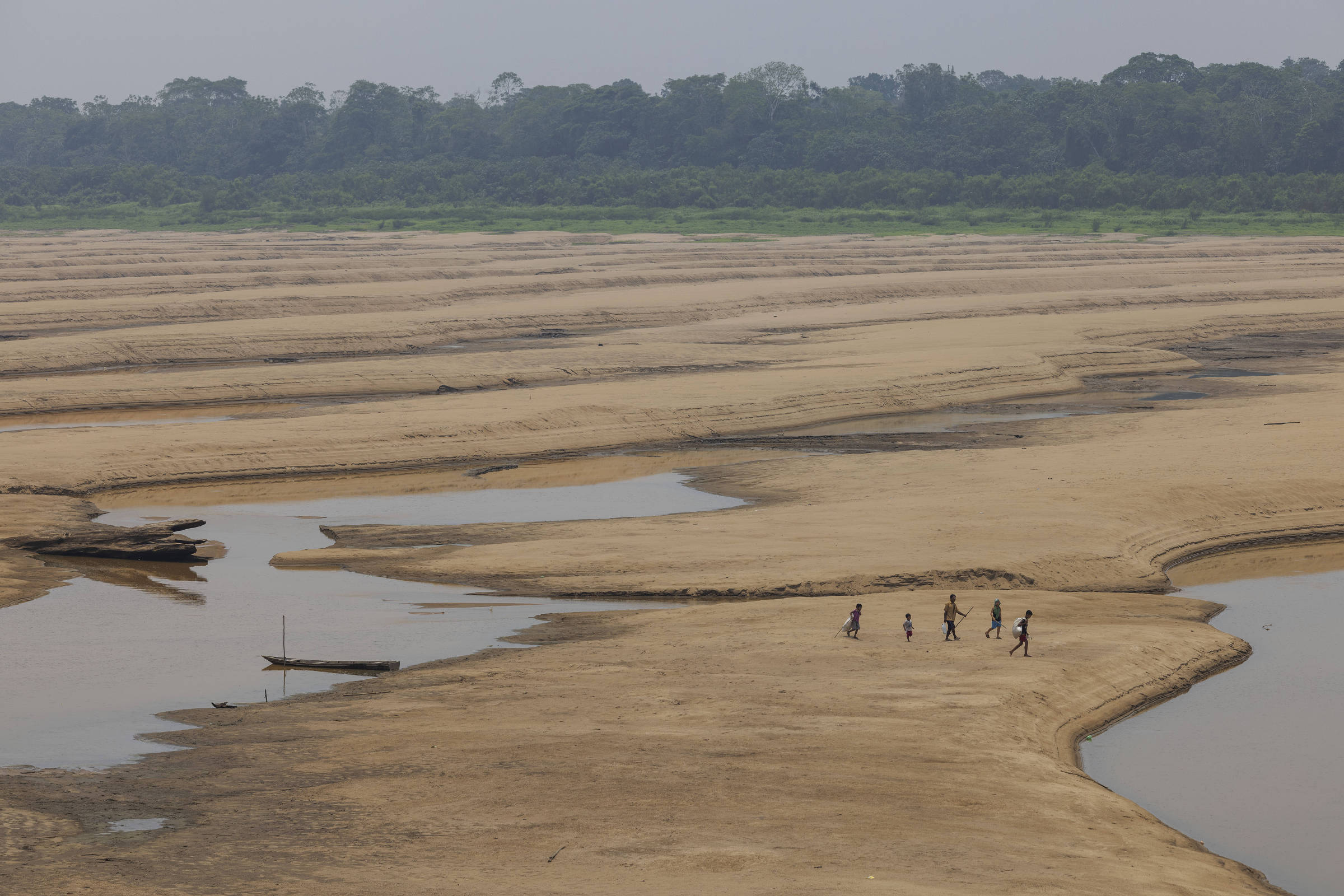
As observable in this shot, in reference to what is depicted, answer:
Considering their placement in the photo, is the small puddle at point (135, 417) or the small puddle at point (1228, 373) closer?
the small puddle at point (135, 417)

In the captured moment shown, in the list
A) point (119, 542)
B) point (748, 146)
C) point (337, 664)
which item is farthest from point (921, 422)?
point (748, 146)

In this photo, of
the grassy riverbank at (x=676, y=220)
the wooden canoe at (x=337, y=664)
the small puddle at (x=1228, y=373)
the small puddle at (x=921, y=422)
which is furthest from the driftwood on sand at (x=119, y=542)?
the grassy riverbank at (x=676, y=220)

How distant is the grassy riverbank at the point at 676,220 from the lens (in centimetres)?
12200

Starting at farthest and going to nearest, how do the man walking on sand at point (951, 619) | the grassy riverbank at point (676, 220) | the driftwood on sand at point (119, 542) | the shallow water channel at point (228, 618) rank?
the grassy riverbank at point (676, 220)
the driftwood on sand at point (119, 542)
the man walking on sand at point (951, 619)
the shallow water channel at point (228, 618)

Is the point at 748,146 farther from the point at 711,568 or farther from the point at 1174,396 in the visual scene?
the point at 711,568

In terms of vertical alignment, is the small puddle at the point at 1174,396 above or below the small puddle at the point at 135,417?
above

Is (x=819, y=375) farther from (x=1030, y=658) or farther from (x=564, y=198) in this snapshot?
(x=564, y=198)

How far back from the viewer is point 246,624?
25.0m

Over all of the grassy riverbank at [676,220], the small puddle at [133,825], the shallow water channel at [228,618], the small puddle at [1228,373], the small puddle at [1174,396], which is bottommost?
the shallow water channel at [228,618]

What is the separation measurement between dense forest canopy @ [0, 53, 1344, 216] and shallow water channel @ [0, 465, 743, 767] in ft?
354

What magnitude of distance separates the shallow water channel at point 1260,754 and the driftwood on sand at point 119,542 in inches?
679

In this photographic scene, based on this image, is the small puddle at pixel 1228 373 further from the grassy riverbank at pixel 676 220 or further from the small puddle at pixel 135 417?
the grassy riverbank at pixel 676 220

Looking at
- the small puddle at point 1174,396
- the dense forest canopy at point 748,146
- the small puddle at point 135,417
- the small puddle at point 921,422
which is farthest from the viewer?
the dense forest canopy at point 748,146

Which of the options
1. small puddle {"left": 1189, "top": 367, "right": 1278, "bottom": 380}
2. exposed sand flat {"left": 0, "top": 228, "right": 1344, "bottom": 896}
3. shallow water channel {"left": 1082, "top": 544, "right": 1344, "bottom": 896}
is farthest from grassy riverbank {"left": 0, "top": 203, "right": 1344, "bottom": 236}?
shallow water channel {"left": 1082, "top": 544, "right": 1344, "bottom": 896}
